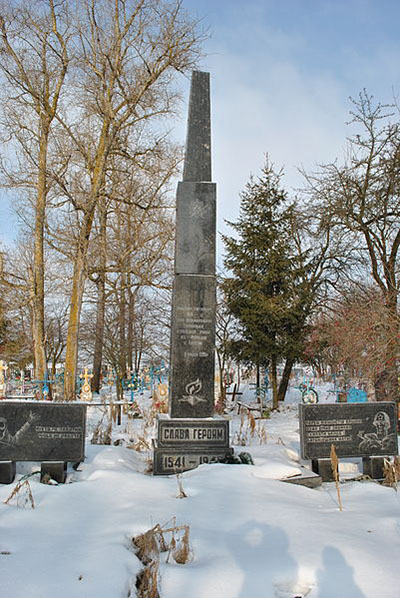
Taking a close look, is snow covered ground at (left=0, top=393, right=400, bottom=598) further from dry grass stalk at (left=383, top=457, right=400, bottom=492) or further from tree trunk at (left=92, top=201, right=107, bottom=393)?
tree trunk at (left=92, top=201, right=107, bottom=393)

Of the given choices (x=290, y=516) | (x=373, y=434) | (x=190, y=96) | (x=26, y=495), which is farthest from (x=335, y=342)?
(x=26, y=495)

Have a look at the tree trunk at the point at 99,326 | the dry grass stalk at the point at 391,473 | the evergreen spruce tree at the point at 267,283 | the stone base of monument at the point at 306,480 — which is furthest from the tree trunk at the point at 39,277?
→ the dry grass stalk at the point at 391,473

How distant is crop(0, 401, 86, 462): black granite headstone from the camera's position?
5496mm

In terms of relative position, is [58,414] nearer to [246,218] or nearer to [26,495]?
[26,495]

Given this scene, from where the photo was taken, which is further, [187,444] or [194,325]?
[194,325]

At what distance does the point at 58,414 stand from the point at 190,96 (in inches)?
232

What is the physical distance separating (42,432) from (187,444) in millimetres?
2140

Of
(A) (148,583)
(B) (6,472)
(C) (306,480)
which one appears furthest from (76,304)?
(A) (148,583)

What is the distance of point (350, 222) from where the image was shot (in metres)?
14.6

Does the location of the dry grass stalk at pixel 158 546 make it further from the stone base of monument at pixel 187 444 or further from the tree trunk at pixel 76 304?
the tree trunk at pixel 76 304

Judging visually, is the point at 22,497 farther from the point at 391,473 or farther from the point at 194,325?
the point at 391,473

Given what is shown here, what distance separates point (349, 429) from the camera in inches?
241

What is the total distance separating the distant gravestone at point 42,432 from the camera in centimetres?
549

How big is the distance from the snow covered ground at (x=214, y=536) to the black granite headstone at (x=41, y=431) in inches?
15.1
